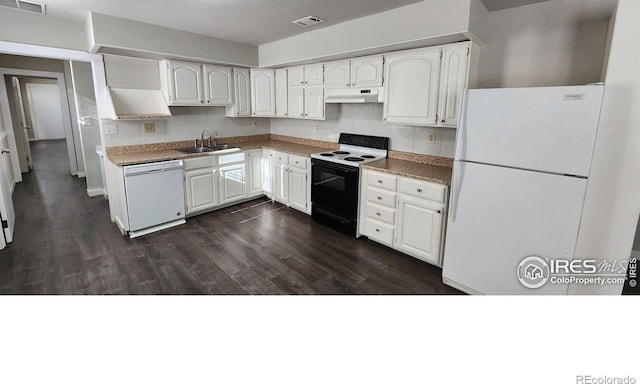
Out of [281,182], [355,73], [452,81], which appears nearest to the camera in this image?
[452,81]

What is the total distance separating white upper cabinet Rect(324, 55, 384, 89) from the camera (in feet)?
10.7

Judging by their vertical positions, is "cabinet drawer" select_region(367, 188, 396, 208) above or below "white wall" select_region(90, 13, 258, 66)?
below

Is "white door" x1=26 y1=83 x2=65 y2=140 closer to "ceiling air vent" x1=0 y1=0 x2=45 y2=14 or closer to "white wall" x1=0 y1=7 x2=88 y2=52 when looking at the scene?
"white wall" x1=0 y1=7 x2=88 y2=52

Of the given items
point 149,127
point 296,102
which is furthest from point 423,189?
point 149,127

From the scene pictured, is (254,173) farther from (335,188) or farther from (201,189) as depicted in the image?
(335,188)

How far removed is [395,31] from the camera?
2873 millimetres

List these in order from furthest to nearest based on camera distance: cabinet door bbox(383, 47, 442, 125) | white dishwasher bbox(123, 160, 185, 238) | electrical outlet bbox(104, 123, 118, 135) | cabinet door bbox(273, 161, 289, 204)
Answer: cabinet door bbox(273, 161, 289, 204) < electrical outlet bbox(104, 123, 118, 135) < white dishwasher bbox(123, 160, 185, 238) < cabinet door bbox(383, 47, 442, 125)

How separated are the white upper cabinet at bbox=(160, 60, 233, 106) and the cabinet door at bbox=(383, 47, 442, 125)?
2333mm

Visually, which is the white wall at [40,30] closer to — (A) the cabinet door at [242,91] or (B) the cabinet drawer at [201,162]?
(B) the cabinet drawer at [201,162]

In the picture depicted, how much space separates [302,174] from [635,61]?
3087 mm

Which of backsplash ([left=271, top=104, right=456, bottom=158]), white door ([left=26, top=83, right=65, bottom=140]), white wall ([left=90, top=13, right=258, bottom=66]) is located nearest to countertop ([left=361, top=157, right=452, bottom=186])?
backsplash ([left=271, top=104, right=456, bottom=158])

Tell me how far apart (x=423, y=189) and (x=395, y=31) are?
4.81 ft

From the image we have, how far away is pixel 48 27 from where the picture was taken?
10.6 ft

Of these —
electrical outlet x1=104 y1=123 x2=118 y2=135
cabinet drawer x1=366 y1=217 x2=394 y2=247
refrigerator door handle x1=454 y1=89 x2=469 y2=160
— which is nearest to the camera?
refrigerator door handle x1=454 y1=89 x2=469 y2=160
